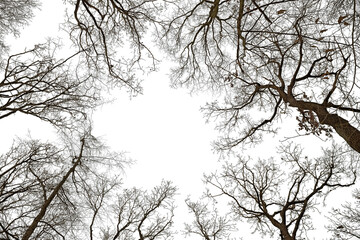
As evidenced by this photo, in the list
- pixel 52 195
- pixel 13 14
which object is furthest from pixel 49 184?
pixel 13 14

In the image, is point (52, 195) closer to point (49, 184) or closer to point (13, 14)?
point (49, 184)

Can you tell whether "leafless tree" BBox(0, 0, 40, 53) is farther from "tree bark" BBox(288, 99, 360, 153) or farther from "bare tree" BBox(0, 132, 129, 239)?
"tree bark" BBox(288, 99, 360, 153)

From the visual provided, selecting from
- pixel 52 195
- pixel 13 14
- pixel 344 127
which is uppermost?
pixel 13 14

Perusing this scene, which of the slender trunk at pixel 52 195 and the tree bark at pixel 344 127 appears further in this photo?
the slender trunk at pixel 52 195

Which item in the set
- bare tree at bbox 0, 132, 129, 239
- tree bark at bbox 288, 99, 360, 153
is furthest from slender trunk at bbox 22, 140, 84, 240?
tree bark at bbox 288, 99, 360, 153

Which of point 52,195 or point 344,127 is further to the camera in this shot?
point 52,195

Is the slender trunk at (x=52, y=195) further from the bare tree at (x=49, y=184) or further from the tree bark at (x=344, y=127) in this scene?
the tree bark at (x=344, y=127)

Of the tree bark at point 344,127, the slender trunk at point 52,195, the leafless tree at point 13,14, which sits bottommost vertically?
the tree bark at point 344,127

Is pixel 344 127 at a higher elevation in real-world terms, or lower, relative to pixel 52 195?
lower

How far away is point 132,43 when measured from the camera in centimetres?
609

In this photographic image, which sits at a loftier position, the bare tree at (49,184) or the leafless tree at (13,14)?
the leafless tree at (13,14)

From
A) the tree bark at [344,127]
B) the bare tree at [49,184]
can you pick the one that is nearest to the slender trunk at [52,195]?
the bare tree at [49,184]

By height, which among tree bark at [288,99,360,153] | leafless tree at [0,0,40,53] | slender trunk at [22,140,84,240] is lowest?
tree bark at [288,99,360,153]

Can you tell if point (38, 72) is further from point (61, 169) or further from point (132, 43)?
point (61, 169)
